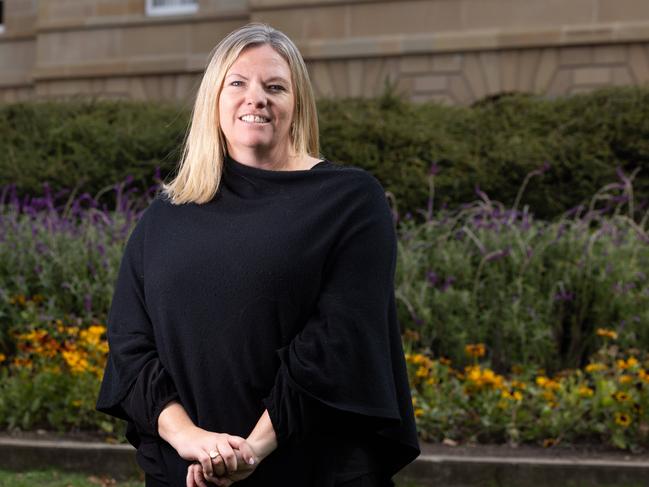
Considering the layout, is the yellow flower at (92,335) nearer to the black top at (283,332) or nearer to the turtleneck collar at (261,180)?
the black top at (283,332)

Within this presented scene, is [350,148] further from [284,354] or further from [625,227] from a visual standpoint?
[284,354]

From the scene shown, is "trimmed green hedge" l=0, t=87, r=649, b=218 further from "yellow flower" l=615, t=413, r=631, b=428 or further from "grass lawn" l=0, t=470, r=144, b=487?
"grass lawn" l=0, t=470, r=144, b=487

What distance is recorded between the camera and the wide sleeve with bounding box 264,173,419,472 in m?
2.34

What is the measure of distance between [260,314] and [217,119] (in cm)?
53

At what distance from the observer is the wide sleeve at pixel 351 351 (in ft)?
7.68

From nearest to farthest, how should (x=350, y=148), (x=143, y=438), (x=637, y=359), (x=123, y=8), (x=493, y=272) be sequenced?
(x=143, y=438) → (x=637, y=359) → (x=493, y=272) → (x=350, y=148) → (x=123, y=8)

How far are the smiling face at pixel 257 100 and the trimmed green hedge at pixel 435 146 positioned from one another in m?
5.70

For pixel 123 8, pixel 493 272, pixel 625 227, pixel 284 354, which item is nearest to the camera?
pixel 284 354

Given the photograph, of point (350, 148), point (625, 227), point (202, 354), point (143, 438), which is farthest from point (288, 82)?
point (350, 148)

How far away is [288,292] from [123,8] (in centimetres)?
1552

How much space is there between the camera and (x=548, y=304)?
641 cm

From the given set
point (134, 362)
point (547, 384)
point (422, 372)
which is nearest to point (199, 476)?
point (134, 362)

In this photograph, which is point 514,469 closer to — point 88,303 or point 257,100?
point 88,303

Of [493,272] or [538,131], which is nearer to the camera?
[493,272]
